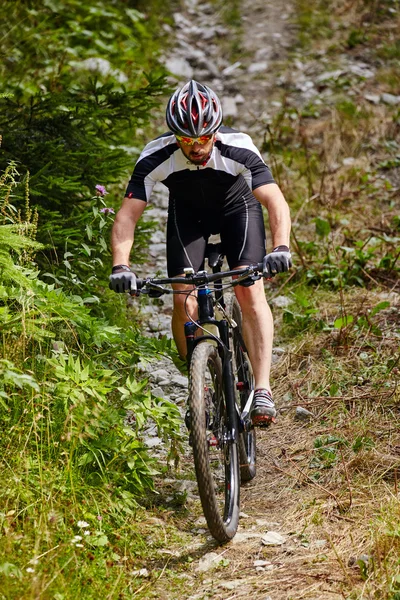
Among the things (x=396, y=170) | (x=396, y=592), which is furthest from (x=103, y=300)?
(x=396, y=170)

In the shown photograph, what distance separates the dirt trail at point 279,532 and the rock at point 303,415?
0.17 feet

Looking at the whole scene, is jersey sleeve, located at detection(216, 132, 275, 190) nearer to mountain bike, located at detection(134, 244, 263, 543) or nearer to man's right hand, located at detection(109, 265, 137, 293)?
mountain bike, located at detection(134, 244, 263, 543)

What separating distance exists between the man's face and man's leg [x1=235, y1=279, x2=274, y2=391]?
2.74 ft

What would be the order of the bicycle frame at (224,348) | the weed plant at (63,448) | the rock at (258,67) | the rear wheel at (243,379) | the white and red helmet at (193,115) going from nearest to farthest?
the weed plant at (63,448)
the bicycle frame at (224,348)
the white and red helmet at (193,115)
the rear wheel at (243,379)
the rock at (258,67)

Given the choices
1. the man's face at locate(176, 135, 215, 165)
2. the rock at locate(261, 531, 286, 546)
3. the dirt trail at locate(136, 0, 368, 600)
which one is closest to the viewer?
the dirt trail at locate(136, 0, 368, 600)

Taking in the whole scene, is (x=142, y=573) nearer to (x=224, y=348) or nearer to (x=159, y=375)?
(x=224, y=348)

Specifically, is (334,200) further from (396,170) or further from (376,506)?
(376,506)

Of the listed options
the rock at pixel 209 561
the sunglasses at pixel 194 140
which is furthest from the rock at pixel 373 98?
the rock at pixel 209 561

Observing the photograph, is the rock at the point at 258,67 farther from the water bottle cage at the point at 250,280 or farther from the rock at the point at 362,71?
the water bottle cage at the point at 250,280

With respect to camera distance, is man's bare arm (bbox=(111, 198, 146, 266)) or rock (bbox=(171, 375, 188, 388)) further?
rock (bbox=(171, 375, 188, 388))

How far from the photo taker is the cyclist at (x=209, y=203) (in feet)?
13.6

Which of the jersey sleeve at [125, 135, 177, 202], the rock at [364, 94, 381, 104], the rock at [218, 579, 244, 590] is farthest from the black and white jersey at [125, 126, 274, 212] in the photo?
the rock at [364, 94, 381, 104]

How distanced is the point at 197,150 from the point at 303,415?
2229 millimetres

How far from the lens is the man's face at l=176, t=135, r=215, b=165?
420 centimetres
